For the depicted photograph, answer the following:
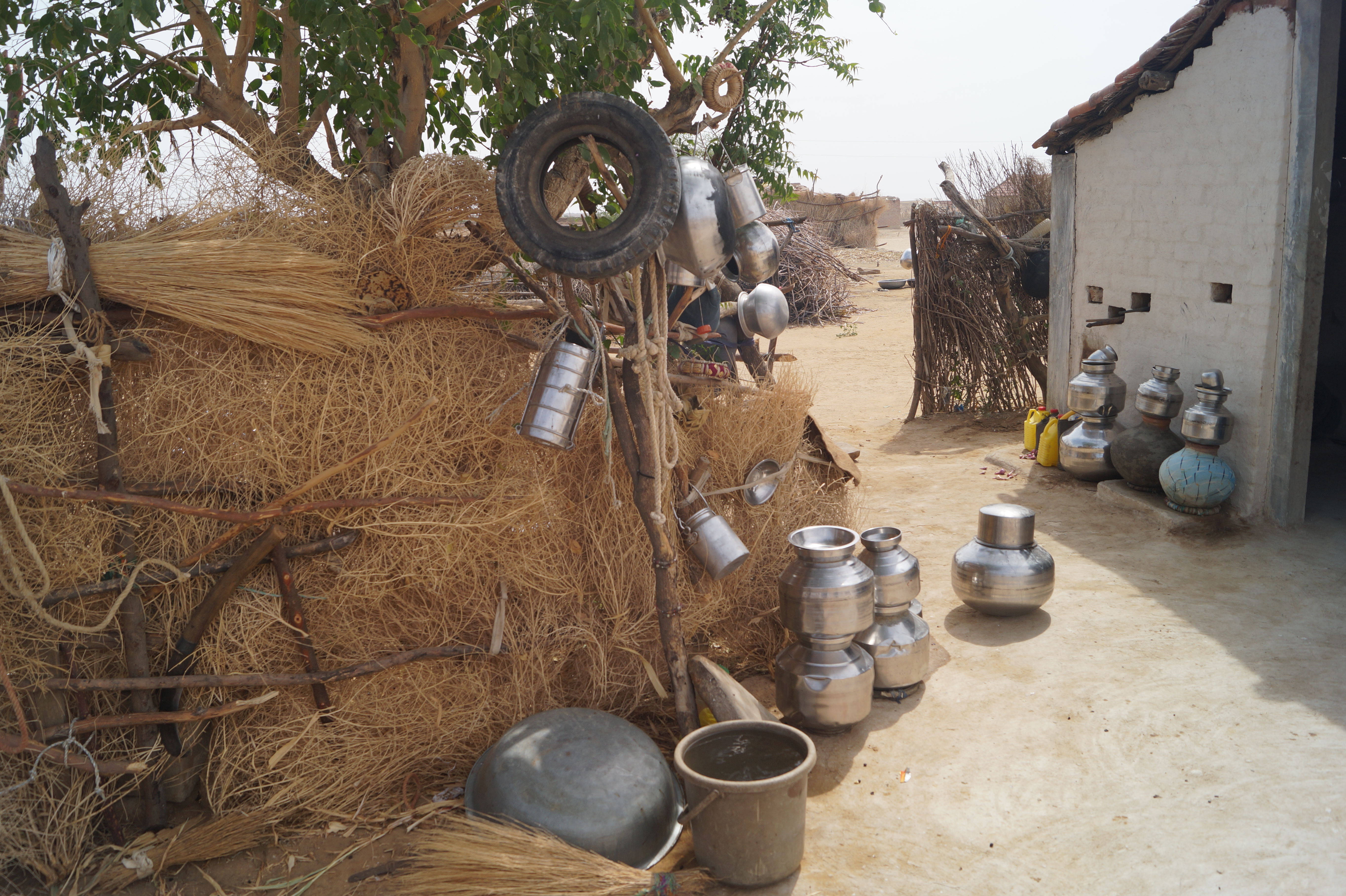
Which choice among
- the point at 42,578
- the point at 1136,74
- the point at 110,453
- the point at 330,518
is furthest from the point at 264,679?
the point at 1136,74

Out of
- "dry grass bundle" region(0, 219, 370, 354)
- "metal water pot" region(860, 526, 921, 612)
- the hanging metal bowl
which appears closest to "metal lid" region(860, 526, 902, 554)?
"metal water pot" region(860, 526, 921, 612)

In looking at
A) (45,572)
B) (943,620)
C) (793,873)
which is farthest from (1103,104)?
(45,572)

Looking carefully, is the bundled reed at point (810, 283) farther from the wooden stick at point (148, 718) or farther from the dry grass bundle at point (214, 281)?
the wooden stick at point (148, 718)

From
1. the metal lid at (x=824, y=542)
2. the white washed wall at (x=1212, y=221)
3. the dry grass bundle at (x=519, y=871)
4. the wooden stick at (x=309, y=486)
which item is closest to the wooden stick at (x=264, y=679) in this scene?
the wooden stick at (x=309, y=486)

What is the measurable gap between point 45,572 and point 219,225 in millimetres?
1172

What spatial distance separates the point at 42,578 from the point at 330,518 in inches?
32.8

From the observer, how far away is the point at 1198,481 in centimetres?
505

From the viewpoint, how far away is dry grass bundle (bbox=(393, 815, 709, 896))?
93.5 inches

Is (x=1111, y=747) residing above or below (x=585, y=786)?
below

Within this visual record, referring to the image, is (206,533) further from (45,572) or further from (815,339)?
(815,339)

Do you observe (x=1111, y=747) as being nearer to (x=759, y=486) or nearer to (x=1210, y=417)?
(x=759, y=486)

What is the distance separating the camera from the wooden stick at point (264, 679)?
8.96ft

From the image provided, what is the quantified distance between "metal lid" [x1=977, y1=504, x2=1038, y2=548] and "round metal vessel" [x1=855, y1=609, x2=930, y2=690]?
2.78 feet

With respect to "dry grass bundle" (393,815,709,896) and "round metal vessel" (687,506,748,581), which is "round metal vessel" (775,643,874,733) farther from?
"dry grass bundle" (393,815,709,896)
